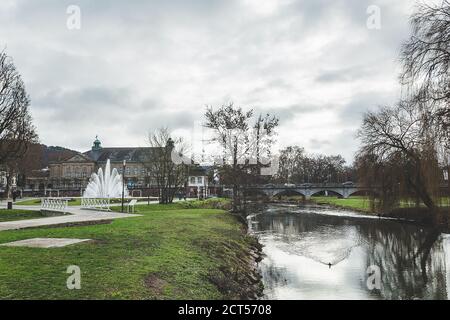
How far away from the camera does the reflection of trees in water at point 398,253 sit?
13.9m

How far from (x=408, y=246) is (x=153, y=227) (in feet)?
49.9

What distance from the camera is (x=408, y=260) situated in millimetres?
19188

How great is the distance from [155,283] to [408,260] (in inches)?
584

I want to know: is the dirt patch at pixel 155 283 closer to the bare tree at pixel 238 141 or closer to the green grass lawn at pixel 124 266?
the green grass lawn at pixel 124 266

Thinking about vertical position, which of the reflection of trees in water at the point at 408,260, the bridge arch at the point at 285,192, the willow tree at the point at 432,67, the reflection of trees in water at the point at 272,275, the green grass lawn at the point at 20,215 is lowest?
the reflection of trees in water at the point at 408,260

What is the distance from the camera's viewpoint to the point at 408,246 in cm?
2297

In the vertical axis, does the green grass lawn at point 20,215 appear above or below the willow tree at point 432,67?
below

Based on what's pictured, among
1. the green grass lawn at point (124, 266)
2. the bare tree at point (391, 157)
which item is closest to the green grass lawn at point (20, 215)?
the green grass lawn at point (124, 266)

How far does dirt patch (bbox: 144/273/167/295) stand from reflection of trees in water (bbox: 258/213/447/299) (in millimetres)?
5877

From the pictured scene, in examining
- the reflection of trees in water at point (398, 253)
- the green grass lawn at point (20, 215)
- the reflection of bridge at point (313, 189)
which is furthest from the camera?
the reflection of bridge at point (313, 189)

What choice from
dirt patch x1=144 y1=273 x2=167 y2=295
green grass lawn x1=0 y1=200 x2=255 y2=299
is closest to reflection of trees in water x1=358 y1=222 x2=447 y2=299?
green grass lawn x1=0 y1=200 x2=255 y2=299

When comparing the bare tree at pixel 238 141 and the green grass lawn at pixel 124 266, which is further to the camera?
the bare tree at pixel 238 141
